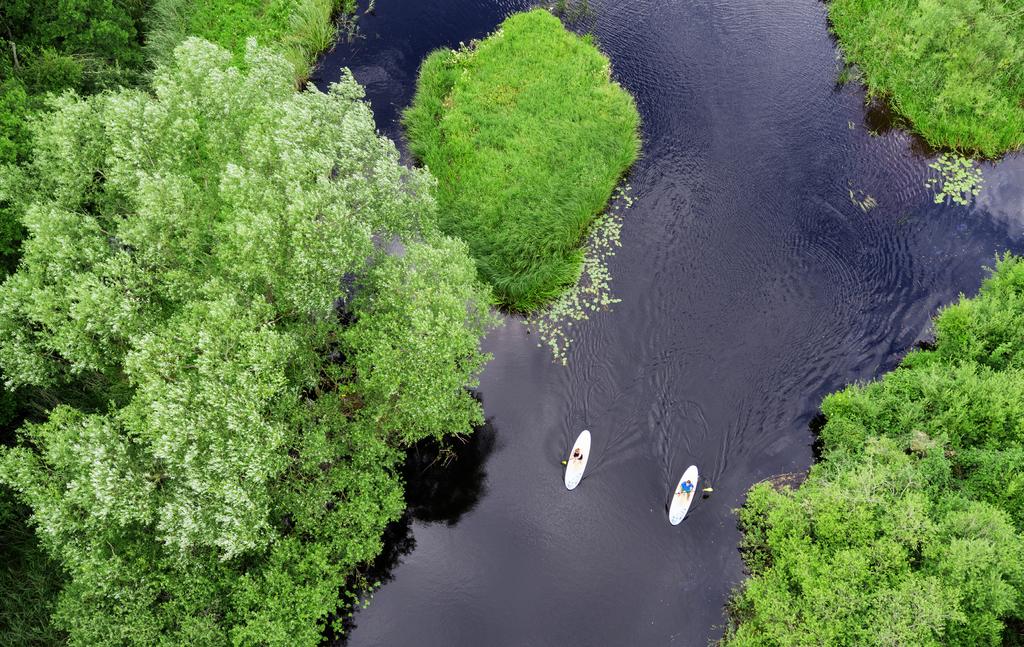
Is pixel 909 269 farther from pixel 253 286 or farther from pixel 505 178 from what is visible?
pixel 253 286

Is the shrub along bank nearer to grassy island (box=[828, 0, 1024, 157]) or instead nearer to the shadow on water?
the shadow on water

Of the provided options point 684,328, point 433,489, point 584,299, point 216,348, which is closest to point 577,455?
point 433,489

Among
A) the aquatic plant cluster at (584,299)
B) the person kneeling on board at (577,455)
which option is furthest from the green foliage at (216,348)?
the aquatic plant cluster at (584,299)

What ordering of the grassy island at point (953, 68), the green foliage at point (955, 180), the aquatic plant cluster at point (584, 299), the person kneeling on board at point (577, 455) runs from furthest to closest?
the grassy island at point (953, 68)
the green foliage at point (955, 180)
the aquatic plant cluster at point (584, 299)
the person kneeling on board at point (577, 455)

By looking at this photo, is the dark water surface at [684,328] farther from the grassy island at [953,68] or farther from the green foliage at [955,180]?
the grassy island at [953,68]

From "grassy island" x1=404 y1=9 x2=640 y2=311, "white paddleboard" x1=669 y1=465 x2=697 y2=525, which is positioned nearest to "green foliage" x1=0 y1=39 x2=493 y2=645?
"grassy island" x1=404 y1=9 x2=640 y2=311

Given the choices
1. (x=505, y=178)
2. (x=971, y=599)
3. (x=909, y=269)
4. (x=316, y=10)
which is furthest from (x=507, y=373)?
(x=316, y=10)

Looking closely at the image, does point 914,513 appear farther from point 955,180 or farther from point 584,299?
point 955,180
